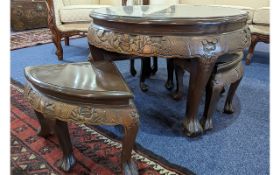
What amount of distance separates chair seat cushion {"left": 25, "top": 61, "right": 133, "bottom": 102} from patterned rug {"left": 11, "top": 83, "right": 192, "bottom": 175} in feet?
1.31

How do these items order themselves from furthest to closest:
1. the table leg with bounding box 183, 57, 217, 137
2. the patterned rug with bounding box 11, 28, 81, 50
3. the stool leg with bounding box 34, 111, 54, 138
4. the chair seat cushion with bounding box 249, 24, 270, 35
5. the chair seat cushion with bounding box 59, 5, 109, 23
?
the patterned rug with bounding box 11, 28, 81, 50 < the chair seat cushion with bounding box 59, 5, 109, 23 < the chair seat cushion with bounding box 249, 24, 270, 35 < the stool leg with bounding box 34, 111, 54, 138 < the table leg with bounding box 183, 57, 217, 137

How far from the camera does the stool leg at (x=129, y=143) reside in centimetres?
102

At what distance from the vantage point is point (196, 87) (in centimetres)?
129

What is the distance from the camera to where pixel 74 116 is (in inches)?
39.4

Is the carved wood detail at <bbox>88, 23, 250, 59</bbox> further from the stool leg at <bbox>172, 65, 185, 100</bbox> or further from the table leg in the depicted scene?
the stool leg at <bbox>172, 65, 185, 100</bbox>

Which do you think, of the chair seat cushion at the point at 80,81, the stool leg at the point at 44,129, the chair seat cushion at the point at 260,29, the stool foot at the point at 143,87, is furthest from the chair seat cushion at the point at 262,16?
the stool leg at the point at 44,129

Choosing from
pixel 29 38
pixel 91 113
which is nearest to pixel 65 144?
pixel 91 113

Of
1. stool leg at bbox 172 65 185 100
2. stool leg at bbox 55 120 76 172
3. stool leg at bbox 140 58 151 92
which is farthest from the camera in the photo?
stool leg at bbox 140 58 151 92

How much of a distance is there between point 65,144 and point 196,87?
69cm

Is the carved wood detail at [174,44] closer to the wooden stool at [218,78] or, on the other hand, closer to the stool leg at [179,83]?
the wooden stool at [218,78]

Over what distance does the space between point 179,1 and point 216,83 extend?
265 centimetres

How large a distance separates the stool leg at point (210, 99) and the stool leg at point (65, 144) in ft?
2.49

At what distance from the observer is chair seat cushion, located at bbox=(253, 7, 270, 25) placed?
2.56 m

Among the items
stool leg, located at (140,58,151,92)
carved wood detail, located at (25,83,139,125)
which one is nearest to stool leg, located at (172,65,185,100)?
stool leg, located at (140,58,151,92)
